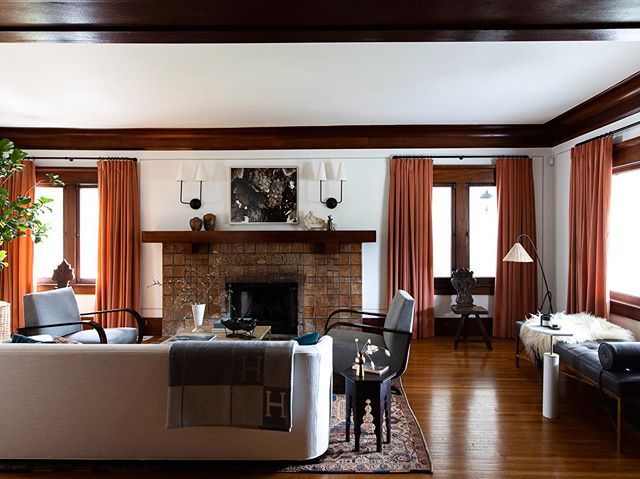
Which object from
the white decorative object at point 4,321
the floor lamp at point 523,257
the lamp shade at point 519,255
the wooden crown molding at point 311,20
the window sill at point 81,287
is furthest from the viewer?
the window sill at point 81,287

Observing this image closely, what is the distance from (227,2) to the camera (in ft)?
5.84

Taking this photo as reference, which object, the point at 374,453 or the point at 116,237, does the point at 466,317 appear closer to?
the point at 374,453

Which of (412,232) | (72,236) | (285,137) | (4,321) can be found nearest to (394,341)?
(412,232)

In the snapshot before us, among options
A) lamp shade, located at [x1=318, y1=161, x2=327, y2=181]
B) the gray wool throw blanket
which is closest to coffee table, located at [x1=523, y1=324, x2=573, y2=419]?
the gray wool throw blanket

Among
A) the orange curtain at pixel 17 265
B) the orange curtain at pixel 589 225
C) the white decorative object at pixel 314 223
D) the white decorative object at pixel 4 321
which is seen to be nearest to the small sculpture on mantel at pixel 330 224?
the white decorative object at pixel 314 223

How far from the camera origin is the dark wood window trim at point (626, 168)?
4.27 meters

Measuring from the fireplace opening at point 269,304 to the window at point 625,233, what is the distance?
3.39 m

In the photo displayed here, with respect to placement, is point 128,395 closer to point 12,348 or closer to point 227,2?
point 12,348

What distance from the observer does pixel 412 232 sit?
580cm

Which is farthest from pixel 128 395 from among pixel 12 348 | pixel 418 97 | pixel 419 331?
pixel 419 331

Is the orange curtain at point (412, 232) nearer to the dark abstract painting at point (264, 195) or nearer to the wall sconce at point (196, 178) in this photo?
the dark abstract painting at point (264, 195)

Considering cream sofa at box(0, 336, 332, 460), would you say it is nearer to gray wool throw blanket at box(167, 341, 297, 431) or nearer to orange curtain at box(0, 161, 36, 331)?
gray wool throw blanket at box(167, 341, 297, 431)

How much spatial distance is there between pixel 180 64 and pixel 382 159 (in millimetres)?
2992

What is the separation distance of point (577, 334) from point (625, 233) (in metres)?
1.45
